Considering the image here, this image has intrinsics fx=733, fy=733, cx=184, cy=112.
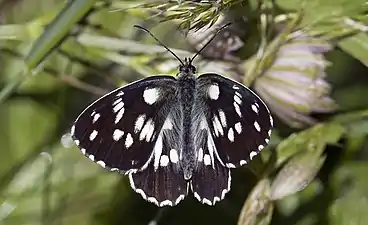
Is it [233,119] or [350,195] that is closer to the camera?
[233,119]

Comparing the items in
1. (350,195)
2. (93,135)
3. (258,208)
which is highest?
(93,135)

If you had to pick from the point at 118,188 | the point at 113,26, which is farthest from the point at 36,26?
the point at 118,188

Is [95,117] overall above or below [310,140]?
above

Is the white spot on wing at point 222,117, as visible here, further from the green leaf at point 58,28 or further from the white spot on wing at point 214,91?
the green leaf at point 58,28

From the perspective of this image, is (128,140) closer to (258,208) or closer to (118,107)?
(118,107)

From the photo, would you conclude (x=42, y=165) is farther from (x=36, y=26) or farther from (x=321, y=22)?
(x=321, y=22)

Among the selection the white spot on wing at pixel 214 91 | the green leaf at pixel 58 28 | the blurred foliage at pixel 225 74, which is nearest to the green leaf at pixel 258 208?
the blurred foliage at pixel 225 74

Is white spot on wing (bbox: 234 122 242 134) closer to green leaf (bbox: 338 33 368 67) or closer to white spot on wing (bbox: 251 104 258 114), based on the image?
white spot on wing (bbox: 251 104 258 114)

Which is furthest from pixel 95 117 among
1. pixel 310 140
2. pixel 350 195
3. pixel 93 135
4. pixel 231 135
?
pixel 350 195
